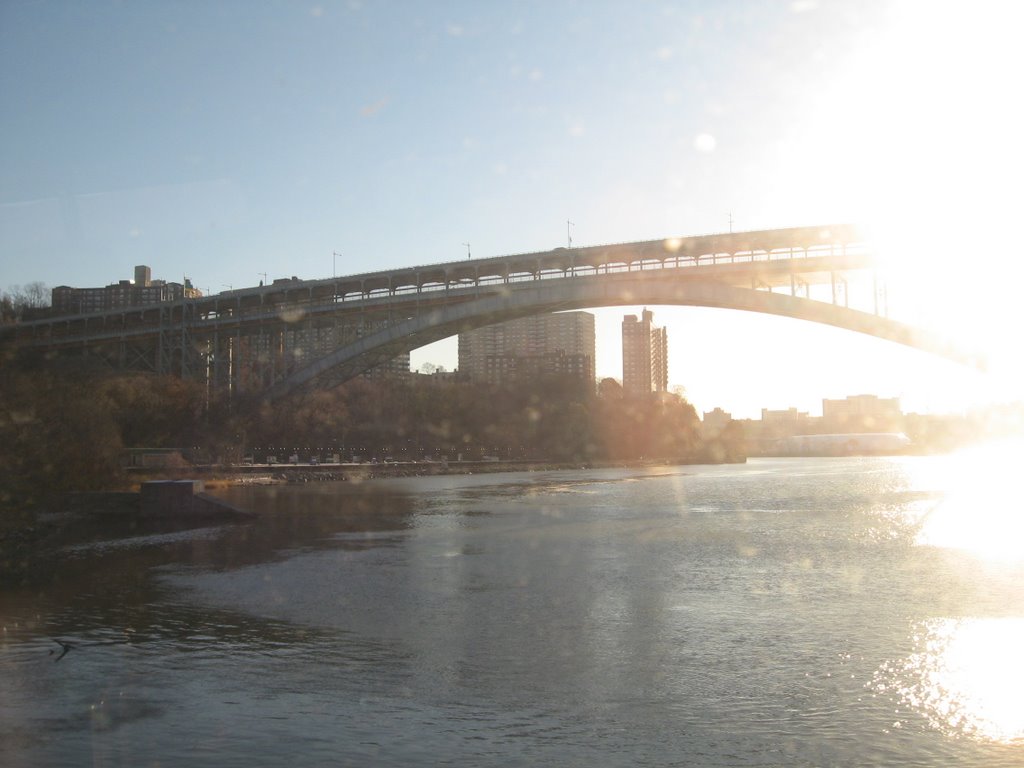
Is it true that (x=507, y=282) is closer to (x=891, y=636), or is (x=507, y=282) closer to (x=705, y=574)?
(x=705, y=574)

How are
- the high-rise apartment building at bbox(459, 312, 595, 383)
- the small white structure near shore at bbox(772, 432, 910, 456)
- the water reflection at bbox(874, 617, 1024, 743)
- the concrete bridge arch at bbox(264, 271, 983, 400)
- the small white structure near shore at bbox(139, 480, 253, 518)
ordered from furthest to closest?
1. the high-rise apartment building at bbox(459, 312, 595, 383)
2. the small white structure near shore at bbox(772, 432, 910, 456)
3. the concrete bridge arch at bbox(264, 271, 983, 400)
4. the small white structure near shore at bbox(139, 480, 253, 518)
5. the water reflection at bbox(874, 617, 1024, 743)

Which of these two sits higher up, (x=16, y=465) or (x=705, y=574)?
(x=16, y=465)

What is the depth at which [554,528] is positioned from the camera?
21.4 m

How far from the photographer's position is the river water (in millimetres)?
6168

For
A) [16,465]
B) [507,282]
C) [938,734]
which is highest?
[507,282]

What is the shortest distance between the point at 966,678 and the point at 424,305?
35502 mm

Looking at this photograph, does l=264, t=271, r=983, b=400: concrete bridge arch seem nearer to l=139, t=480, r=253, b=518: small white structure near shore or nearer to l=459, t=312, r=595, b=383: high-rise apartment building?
l=139, t=480, r=253, b=518: small white structure near shore

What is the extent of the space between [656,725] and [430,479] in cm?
4264

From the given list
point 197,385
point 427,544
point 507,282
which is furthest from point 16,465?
point 197,385

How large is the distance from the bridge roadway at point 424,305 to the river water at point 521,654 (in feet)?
50.9

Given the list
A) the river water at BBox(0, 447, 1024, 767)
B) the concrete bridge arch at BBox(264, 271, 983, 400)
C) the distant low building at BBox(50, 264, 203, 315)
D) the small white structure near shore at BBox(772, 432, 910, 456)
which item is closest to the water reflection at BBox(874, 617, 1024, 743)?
the river water at BBox(0, 447, 1024, 767)

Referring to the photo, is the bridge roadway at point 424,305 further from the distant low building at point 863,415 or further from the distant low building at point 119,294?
the distant low building at point 863,415

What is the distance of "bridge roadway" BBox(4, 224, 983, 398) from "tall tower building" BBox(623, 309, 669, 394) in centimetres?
9159

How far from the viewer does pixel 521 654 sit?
869 centimetres
